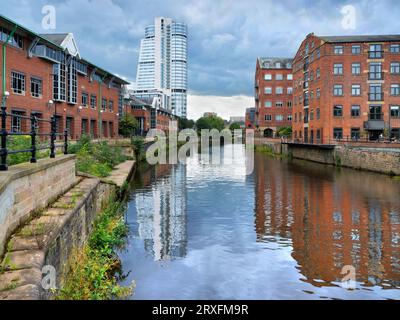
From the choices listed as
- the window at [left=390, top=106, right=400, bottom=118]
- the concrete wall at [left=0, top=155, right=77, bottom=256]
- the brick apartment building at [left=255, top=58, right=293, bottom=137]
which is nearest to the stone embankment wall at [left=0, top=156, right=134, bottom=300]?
the concrete wall at [left=0, top=155, right=77, bottom=256]

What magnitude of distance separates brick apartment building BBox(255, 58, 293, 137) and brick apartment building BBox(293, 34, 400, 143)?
38030mm

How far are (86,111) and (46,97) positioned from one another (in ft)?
35.3

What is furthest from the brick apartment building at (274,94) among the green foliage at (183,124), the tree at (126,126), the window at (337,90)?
the green foliage at (183,124)

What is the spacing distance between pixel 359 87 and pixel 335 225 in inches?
1521

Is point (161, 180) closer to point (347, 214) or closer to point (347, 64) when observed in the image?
point (347, 214)

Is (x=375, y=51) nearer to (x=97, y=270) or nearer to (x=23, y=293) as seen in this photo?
(x=97, y=270)

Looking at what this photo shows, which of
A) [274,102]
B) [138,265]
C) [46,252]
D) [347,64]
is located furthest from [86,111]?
[274,102]

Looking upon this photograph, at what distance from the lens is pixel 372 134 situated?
49438 mm

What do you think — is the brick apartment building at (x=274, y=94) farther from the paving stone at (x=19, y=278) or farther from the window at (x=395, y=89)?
the paving stone at (x=19, y=278)

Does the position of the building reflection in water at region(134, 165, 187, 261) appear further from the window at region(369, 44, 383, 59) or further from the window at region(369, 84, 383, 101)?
the window at region(369, 44, 383, 59)

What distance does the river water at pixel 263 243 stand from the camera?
930 centimetres

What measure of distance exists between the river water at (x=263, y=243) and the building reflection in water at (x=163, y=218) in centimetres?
4

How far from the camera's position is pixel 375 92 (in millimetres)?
48594

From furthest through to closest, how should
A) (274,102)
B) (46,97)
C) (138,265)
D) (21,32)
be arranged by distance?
(274,102), (46,97), (21,32), (138,265)
